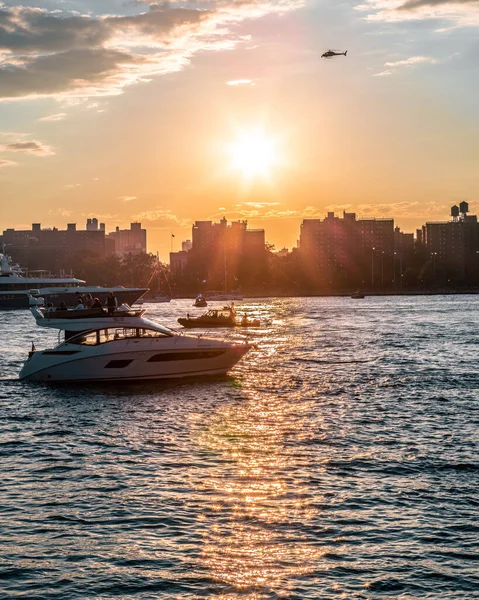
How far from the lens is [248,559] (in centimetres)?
1997

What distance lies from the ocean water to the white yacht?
0.79m

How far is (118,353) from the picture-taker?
47812 millimetres

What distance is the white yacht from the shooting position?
47625mm

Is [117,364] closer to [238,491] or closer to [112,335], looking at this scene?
[112,335]

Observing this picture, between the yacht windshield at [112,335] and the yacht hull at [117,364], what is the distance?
541mm

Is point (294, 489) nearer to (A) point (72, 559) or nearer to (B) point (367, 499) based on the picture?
(B) point (367, 499)

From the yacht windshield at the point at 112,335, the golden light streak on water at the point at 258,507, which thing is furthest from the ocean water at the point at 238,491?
the yacht windshield at the point at 112,335

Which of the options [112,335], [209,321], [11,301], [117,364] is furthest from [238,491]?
[11,301]

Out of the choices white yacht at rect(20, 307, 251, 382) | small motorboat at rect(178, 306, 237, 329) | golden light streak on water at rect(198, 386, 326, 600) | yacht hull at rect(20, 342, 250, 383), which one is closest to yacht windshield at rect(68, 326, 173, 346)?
white yacht at rect(20, 307, 251, 382)

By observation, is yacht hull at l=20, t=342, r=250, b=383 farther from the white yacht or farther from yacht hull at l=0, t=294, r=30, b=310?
yacht hull at l=0, t=294, r=30, b=310

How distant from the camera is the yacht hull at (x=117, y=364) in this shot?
47750 millimetres

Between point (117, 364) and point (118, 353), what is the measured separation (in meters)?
0.60

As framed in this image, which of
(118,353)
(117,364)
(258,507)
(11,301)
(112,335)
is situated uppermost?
(112,335)

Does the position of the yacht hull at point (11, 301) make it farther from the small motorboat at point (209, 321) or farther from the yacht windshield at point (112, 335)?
the yacht windshield at point (112, 335)
